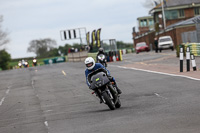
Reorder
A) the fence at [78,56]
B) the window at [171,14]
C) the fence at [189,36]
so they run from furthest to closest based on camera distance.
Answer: the window at [171,14] < the fence at [78,56] < the fence at [189,36]

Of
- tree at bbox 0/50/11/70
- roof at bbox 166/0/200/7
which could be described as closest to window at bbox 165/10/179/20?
roof at bbox 166/0/200/7

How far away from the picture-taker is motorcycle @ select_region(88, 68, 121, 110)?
12.0 meters

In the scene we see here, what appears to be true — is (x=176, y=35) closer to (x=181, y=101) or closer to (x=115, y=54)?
(x=115, y=54)

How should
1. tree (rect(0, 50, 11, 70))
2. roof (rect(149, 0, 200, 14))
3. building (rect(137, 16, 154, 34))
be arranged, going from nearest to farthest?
roof (rect(149, 0, 200, 14)) → tree (rect(0, 50, 11, 70)) → building (rect(137, 16, 154, 34))

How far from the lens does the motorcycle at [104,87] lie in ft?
39.4

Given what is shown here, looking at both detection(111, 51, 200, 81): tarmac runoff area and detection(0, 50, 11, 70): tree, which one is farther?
detection(0, 50, 11, 70): tree

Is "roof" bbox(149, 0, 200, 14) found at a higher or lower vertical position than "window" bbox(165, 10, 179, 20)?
higher

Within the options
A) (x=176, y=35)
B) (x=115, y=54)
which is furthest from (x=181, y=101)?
(x=176, y=35)

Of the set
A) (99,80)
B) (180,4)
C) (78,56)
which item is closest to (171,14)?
(180,4)

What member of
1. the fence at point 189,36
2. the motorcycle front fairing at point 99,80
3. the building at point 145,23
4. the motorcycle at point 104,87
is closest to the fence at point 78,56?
the fence at point 189,36

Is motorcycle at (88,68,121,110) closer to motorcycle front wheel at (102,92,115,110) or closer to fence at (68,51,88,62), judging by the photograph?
motorcycle front wheel at (102,92,115,110)

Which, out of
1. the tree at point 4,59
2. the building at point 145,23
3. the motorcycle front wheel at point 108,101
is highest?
the building at point 145,23

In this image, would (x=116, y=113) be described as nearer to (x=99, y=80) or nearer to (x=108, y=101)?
(x=108, y=101)

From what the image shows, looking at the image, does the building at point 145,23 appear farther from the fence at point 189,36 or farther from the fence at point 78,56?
the fence at point 189,36
